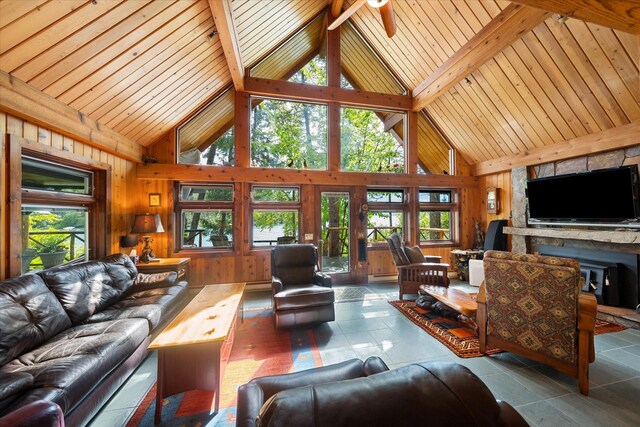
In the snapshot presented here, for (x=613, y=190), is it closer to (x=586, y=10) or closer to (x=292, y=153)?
(x=586, y=10)

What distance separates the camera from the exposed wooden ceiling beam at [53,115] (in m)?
2.11

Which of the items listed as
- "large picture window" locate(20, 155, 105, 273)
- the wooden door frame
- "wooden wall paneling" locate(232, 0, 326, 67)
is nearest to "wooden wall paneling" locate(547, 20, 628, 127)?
the wooden door frame

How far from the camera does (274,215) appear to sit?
4930mm

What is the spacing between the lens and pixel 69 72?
2385mm

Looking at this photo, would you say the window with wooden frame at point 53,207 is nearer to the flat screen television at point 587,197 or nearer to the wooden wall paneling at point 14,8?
the wooden wall paneling at point 14,8

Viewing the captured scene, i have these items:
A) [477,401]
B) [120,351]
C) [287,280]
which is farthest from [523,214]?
[120,351]

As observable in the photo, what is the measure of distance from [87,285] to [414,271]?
4167 mm

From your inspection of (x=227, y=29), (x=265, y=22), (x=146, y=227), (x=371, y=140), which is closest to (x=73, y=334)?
(x=146, y=227)

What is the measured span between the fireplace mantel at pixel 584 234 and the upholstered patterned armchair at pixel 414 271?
2.04 m

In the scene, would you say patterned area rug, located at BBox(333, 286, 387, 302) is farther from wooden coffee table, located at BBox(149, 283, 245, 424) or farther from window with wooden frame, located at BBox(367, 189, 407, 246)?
wooden coffee table, located at BBox(149, 283, 245, 424)

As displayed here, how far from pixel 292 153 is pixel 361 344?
3.67 metres

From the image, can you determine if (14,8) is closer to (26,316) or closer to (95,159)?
(95,159)

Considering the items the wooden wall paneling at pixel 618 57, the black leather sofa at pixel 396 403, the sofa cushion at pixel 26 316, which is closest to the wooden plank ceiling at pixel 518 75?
the wooden wall paneling at pixel 618 57

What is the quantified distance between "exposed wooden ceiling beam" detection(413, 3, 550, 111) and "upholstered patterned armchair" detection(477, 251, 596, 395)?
292 cm
